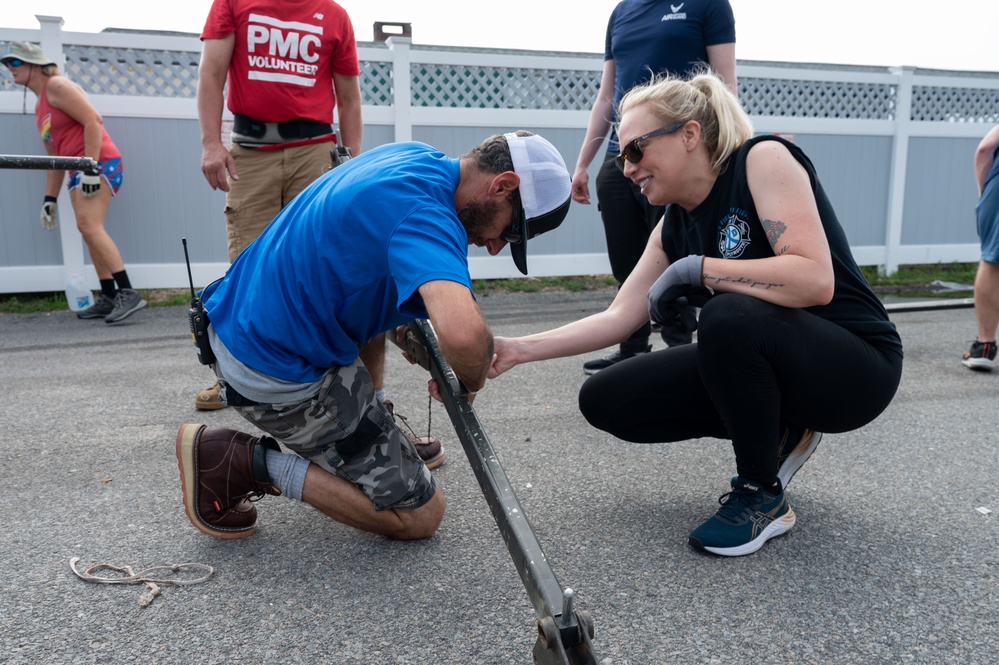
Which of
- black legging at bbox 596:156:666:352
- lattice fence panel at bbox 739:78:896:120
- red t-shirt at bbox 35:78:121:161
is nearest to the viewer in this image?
black legging at bbox 596:156:666:352

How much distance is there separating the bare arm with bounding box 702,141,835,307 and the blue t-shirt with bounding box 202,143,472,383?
0.81m

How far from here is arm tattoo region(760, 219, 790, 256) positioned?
6.89ft

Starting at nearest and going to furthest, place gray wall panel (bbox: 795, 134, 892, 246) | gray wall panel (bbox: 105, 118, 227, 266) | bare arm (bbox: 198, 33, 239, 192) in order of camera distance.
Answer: bare arm (bbox: 198, 33, 239, 192) < gray wall panel (bbox: 105, 118, 227, 266) < gray wall panel (bbox: 795, 134, 892, 246)

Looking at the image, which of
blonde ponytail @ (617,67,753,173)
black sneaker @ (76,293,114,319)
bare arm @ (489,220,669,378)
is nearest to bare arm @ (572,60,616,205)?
bare arm @ (489,220,669,378)

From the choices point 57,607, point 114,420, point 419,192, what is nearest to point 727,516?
point 419,192

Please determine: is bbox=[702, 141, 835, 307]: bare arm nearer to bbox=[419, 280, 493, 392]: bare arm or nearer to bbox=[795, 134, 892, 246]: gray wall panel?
bbox=[419, 280, 493, 392]: bare arm

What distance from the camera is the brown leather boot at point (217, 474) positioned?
7.39 feet

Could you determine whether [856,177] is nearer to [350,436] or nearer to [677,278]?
[677,278]

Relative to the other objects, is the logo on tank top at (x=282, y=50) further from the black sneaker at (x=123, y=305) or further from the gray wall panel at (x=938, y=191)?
the gray wall panel at (x=938, y=191)

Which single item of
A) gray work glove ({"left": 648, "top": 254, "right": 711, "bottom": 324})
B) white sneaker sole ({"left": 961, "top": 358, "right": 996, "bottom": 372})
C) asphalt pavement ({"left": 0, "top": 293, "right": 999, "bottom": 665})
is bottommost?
white sneaker sole ({"left": 961, "top": 358, "right": 996, "bottom": 372})

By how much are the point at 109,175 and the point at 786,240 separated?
5.43 m

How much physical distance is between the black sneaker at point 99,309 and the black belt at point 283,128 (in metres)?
3.06

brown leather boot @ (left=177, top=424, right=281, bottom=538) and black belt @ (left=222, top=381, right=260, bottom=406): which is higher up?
black belt @ (left=222, top=381, right=260, bottom=406)

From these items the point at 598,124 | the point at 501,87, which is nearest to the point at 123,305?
the point at 501,87
